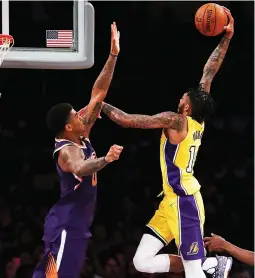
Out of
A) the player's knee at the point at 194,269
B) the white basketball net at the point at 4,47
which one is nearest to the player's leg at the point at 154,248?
the player's knee at the point at 194,269

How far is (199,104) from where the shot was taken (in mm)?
6535

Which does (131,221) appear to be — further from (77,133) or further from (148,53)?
(77,133)

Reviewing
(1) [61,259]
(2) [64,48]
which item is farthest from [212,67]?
(1) [61,259]

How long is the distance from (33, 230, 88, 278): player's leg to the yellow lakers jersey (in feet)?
3.05

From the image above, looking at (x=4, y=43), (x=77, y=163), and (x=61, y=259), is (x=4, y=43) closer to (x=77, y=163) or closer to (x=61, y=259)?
(x=77, y=163)

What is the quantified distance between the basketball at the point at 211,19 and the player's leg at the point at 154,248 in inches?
60.8

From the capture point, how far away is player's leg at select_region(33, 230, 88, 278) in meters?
6.06

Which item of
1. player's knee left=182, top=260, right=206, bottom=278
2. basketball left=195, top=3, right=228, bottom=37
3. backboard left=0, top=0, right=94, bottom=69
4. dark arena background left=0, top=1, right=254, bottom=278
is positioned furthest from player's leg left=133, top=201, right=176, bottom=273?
dark arena background left=0, top=1, right=254, bottom=278

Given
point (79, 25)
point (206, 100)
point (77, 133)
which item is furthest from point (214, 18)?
point (77, 133)

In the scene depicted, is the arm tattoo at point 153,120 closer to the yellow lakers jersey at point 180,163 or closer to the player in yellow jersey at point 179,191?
the player in yellow jersey at point 179,191

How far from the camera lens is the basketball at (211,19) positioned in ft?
22.1

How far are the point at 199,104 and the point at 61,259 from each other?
168 cm

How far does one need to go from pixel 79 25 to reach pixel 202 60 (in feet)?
13.1

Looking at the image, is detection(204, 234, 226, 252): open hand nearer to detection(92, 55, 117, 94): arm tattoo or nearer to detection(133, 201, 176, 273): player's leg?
detection(133, 201, 176, 273): player's leg
